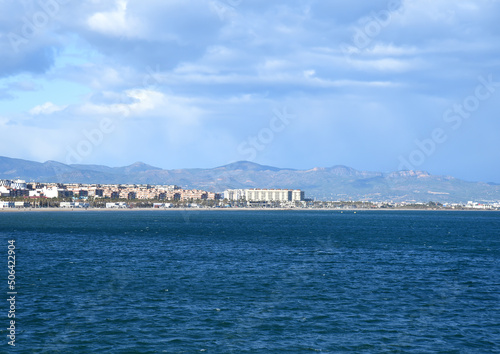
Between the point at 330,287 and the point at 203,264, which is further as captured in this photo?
the point at 203,264

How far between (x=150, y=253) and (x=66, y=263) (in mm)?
14224

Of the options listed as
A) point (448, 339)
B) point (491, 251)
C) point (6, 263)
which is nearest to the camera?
point (448, 339)

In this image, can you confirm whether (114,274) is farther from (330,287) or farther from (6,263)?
(330,287)

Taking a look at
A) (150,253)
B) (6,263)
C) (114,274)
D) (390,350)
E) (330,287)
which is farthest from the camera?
(150,253)

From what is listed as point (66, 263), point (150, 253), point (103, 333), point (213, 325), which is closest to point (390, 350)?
point (213, 325)

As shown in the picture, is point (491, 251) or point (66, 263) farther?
point (491, 251)

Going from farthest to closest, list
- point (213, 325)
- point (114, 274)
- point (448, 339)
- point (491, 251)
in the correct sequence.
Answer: point (491, 251)
point (114, 274)
point (213, 325)
point (448, 339)

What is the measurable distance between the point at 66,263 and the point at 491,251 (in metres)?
58.4

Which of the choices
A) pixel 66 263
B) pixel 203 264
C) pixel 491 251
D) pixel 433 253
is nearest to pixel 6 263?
pixel 66 263

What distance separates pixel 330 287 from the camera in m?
45.1

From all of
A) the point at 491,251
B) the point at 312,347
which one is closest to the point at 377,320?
the point at 312,347

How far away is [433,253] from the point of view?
244 feet

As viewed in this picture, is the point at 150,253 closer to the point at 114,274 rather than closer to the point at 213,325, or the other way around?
the point at 114,274

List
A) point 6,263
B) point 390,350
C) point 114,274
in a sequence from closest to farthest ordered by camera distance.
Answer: point 390,350, point 114,274, point 6,263
